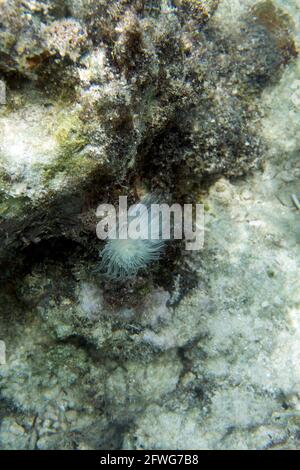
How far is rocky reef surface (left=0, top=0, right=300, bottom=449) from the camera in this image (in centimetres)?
279

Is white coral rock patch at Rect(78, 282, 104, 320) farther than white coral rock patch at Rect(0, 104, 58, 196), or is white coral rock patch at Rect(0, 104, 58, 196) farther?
white coral rock patch at Rect(78, 282, 104, 320)

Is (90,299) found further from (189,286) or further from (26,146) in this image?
(26,146)

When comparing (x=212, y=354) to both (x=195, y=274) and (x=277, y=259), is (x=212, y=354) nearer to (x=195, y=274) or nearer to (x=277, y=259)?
(x=195, y=274)

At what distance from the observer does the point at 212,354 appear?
307 cm

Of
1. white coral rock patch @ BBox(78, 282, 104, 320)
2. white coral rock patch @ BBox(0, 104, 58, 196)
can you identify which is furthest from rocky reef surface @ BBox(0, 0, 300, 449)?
white coral rock patch @ BBox(0, 104, 58, 196)

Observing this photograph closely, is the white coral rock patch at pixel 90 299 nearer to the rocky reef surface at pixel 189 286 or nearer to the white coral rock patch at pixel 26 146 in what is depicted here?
the rocky reef surface at pixel 189 286

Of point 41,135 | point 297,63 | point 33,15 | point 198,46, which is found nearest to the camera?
point 33,15

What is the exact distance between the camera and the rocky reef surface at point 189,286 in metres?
2.79

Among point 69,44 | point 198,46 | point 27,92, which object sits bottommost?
point 27,92

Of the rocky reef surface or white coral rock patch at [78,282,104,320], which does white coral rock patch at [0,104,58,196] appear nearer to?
the rocky reef surface

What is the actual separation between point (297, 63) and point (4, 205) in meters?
2.81

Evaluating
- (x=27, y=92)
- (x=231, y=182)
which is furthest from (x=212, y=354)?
(x=27, y=92)

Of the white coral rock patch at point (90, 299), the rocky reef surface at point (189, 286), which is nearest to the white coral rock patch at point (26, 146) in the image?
the rocky reef surface at point (189, 286)

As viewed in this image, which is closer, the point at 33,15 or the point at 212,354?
the point at 33,15
